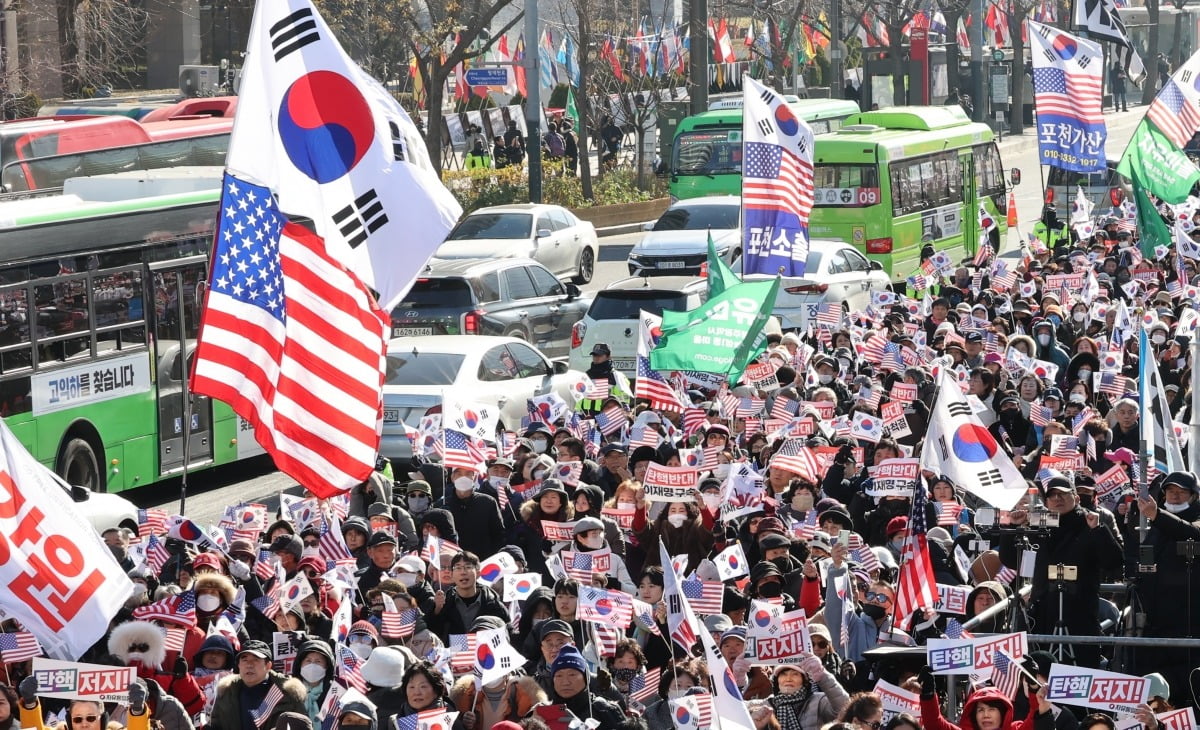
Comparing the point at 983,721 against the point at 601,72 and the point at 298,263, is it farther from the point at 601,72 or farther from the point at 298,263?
the point at 601,72

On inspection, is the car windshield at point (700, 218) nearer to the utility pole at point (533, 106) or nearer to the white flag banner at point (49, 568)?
the utility pole at point (533, 106)

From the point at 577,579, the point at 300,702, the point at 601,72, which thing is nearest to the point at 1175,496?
the point at 577,579

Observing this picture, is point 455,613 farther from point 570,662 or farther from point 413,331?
point 413,331

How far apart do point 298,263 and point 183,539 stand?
3.12 m

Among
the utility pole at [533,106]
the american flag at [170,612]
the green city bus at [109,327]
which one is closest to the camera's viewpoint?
the american flag at [170,612]

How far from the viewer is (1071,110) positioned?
25172mm

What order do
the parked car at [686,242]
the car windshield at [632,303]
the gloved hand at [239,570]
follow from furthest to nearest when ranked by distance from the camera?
the parked car at [686,242]
the car windshield at [632,303]
the gloved hand at [239,570]

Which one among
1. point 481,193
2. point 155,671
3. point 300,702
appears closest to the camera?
point 300,702

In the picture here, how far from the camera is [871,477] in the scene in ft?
40.9

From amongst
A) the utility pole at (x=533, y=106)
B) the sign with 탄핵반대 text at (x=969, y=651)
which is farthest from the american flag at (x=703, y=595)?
the utility pole at (x=533, y=106)

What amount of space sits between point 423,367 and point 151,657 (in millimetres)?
8181

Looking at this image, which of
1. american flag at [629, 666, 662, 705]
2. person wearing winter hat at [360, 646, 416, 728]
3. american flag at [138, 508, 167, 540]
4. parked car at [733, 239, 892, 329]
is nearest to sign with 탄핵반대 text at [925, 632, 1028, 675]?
american flag at [629, 666, 662, 705]

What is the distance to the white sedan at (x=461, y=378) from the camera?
665 inches

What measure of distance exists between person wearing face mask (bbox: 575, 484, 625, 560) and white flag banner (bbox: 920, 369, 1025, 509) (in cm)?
193
